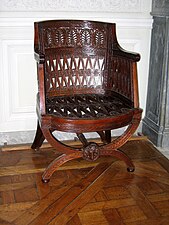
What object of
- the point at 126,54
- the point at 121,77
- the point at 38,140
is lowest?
the point at 38,140

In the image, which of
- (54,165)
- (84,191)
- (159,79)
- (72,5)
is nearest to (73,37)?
(72,5)

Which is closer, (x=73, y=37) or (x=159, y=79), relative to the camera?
(x=73, y=37)

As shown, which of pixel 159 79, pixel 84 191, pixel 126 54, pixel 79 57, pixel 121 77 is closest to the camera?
pixel 84 191

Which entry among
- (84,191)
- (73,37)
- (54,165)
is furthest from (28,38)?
(84,191)

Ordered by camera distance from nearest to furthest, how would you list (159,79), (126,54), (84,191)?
(84,191)
(126,54)
(159,79)

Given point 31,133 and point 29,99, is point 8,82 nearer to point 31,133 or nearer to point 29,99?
point 29,99

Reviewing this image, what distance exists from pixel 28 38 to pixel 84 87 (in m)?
0.48

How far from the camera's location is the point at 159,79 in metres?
2.32

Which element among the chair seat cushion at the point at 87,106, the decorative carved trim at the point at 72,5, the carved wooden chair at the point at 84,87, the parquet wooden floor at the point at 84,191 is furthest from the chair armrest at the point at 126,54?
the parquet wooden floor at the point at 84,191

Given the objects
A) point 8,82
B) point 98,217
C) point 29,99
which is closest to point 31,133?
point 29,99

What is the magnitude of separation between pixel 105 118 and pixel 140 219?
51 centimetres

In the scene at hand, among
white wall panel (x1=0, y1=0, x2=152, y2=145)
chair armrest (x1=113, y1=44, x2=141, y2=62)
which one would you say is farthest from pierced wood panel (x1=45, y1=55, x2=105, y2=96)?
white wall panel (x1=0, y1=0, x2=152, y2=145)

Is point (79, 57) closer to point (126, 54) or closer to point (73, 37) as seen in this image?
point (73, 37)

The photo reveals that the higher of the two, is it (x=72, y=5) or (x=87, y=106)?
(x=72, y=5)
